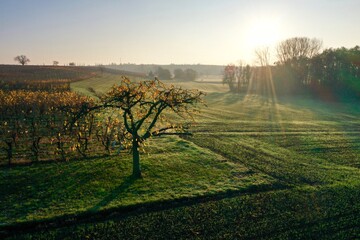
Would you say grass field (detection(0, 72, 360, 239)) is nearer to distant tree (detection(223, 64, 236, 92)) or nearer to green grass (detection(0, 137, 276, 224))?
green grass (detection(0, 137, 276, 224))

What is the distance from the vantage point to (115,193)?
20594 mm

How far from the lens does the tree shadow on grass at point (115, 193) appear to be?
18.6 meters

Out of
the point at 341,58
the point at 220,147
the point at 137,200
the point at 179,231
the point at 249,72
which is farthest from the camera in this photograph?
the point at 249,72

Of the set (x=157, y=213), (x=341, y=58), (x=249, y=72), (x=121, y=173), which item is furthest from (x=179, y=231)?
(x=249, y=72)

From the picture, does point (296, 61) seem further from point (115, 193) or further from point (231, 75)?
point (115, 193)

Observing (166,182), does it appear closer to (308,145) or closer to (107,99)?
(107,99)

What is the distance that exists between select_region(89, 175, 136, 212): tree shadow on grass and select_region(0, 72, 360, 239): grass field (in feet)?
0.21

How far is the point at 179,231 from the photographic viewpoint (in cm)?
1602

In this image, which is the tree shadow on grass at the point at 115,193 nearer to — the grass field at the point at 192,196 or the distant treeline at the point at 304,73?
the grass field at the point at 192,196

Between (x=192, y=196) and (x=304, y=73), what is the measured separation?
95852 mm

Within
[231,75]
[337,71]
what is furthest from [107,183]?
[231,75]

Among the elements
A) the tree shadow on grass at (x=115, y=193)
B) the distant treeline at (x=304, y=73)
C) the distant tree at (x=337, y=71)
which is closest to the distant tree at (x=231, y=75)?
the distant treeline at (x=304, y=73)

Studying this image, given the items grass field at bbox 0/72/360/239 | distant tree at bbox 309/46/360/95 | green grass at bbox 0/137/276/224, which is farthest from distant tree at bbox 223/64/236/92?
green grass at bbox 0/137/276/224

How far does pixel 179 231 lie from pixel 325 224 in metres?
8.14
